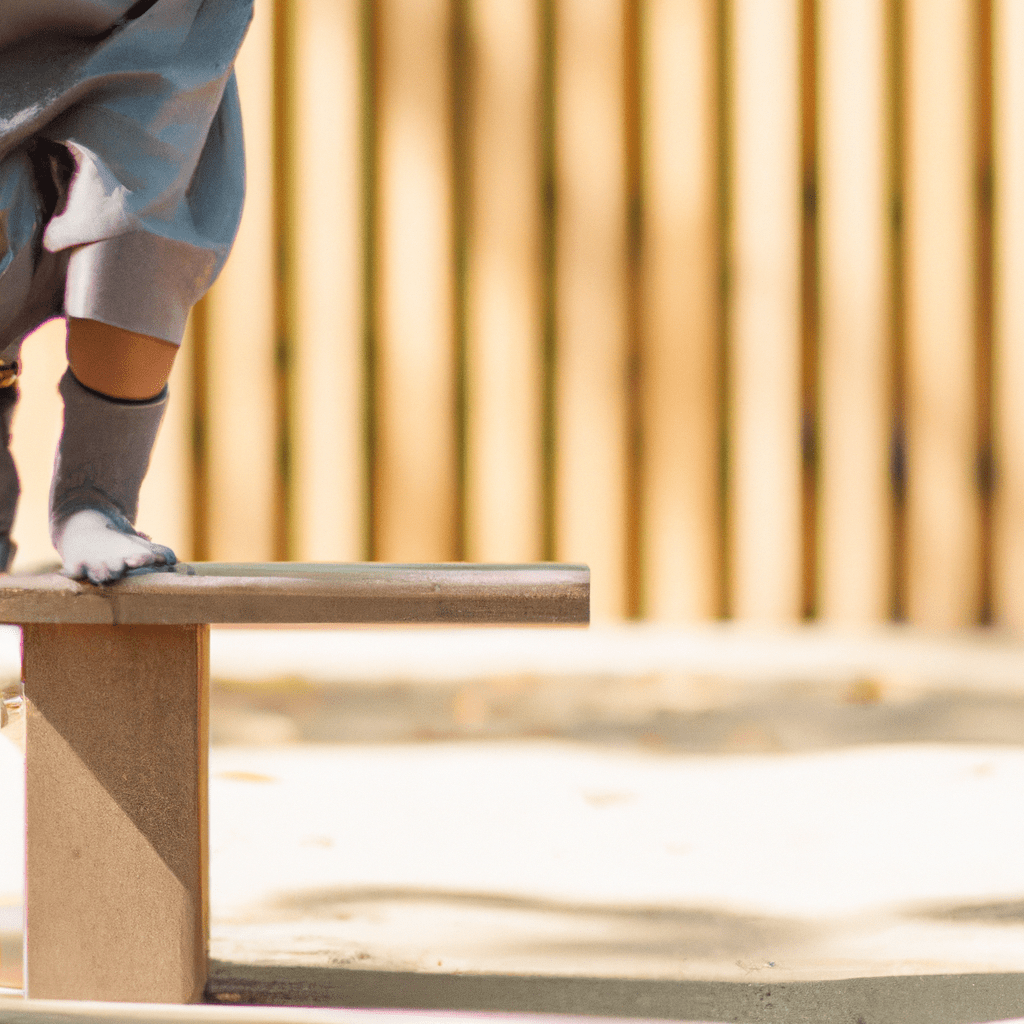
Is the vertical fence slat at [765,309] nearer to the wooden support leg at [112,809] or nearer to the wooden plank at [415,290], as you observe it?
the wooden plank at [415,290]

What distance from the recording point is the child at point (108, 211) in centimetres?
97

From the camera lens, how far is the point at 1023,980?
106 centimetres

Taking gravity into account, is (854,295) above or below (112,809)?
above

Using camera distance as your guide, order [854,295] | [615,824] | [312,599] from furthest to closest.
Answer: [854,295] → [615,824] → [312,599]

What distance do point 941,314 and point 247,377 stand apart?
1149mm

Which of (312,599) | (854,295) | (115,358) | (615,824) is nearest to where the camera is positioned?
(312,599)

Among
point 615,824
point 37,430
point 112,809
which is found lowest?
point 615,824

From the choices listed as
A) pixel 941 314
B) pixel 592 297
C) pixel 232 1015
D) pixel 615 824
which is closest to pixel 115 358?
pixel 232 1015

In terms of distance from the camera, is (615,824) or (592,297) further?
(592,297)

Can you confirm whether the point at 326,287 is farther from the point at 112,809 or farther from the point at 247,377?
the point at 112,809

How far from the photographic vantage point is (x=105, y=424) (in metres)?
1.04

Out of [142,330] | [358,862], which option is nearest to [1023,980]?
[358,862]

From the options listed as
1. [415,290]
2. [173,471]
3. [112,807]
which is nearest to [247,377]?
[173,471]

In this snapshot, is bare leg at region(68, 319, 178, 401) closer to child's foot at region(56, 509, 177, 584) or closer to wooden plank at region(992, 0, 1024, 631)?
child's foot at region(56, 509, 177, 584)
